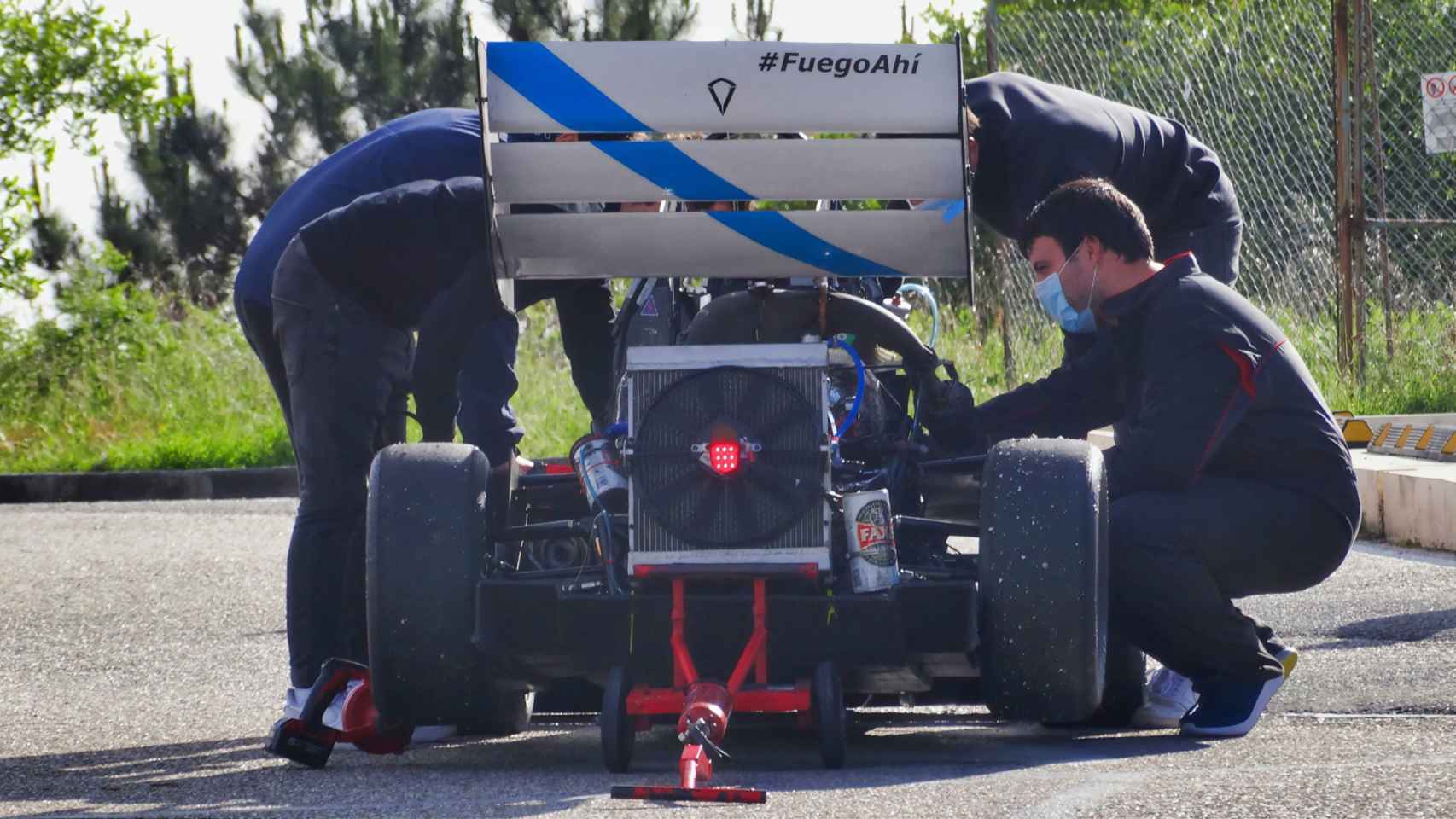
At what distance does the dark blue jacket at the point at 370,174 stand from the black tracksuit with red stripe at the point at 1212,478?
1968mm

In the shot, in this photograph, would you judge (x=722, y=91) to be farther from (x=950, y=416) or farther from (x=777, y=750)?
(x=777, y=750)

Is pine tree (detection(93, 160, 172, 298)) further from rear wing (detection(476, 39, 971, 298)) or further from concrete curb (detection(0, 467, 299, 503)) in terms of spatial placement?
rear wing (detection(476, 39, 971, 298))

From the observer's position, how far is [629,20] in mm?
24594

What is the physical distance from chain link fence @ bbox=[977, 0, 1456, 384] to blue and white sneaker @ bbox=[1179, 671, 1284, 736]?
6350 mm

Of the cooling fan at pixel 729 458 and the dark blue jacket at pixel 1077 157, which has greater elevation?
the dark blue jacket at pixel 1077 157

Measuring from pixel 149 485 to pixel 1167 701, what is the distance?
10.8 m

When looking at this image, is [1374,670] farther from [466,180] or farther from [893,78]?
[466,180]

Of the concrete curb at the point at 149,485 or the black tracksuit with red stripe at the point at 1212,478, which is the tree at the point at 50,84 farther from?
the black tracksuit with red stripe at the point at 1212,478

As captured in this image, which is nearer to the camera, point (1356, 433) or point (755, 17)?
point (1356, 433)

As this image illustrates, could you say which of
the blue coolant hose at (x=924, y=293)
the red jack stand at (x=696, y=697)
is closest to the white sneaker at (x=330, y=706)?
the red jack stand at (x=696, y=697)

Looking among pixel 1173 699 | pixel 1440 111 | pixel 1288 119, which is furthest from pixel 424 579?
pixel 1288 119

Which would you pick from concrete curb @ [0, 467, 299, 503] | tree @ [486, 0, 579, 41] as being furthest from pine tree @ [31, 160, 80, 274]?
concrete curb @ [0, 467, 299, 503]

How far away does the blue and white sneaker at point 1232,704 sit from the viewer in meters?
4.99

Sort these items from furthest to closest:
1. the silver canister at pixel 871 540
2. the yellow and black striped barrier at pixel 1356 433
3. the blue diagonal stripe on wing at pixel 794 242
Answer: the yellow and black striped barrier at pixel 1356 433 < the blue diagonal stripe on wing at pixel 794 242 < the silver canister at pixel 871 540
